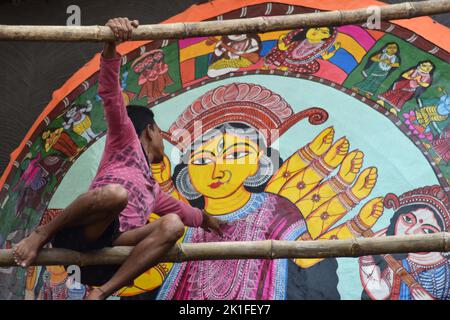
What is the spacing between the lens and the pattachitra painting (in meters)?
6.06

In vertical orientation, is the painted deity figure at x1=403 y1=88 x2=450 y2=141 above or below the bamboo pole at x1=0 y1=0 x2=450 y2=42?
above

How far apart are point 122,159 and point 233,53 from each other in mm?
1329

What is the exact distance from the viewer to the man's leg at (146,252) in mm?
4930

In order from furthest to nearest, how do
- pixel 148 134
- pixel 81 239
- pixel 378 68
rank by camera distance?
pixel 378 68, pixel 148 134, pixel 81 239

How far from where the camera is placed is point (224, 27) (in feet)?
16.7

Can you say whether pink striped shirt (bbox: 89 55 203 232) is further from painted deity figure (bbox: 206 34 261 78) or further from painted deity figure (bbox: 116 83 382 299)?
painted deity figure (bbox: 206 34 261 78)

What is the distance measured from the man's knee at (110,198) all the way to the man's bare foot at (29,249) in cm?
29

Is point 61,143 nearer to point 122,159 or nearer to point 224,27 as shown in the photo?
point 122,159

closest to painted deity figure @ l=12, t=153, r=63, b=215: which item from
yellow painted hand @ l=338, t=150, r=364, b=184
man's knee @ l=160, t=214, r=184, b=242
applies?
man's knee @ l=160, t=214, r=184, b=242

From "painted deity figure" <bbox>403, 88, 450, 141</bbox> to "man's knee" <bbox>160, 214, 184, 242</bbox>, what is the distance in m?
1.66

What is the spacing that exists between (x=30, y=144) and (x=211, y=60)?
1.08 meters

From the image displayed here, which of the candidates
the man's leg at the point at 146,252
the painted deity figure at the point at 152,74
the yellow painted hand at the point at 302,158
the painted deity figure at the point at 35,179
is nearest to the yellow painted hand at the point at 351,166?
the yellow painted hand at the point at 302,158

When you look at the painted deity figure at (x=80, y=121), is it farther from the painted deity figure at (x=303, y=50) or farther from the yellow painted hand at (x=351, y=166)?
the yellow painted hand at (x=351, y=166)

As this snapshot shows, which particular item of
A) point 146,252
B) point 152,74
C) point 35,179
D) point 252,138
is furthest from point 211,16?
point 146,252
